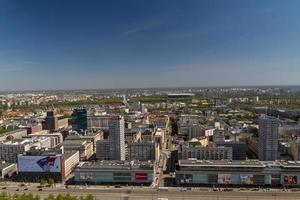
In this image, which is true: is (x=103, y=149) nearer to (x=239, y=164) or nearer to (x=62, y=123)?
(x=239, y=164)

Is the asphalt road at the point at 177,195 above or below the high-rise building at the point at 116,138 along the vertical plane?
below

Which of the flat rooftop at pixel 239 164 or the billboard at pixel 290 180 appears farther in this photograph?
the flat rooftop at pixel 239 164

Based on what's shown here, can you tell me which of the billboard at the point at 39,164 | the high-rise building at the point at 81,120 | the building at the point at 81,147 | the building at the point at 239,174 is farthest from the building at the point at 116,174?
the high-rise building at the point at 81,120

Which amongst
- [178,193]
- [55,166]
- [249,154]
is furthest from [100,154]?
[249,154]

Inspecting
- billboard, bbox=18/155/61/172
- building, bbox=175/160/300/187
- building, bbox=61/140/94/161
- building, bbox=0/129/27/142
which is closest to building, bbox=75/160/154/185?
billboard, bbox=18/155/61/172

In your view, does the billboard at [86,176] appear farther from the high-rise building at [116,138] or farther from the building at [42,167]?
the high-rise building at [116,138]
